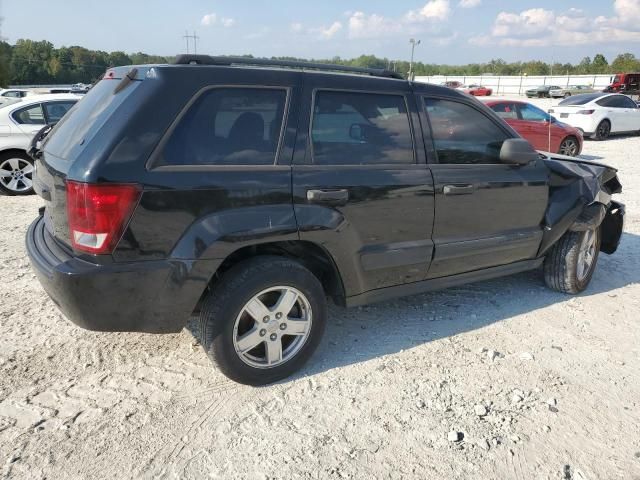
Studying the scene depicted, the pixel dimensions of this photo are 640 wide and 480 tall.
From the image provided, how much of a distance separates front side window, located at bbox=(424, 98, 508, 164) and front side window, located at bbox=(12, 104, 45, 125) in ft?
24.0

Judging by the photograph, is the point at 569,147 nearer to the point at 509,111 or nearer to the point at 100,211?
the point at 509,111

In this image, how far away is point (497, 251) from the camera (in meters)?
3.90

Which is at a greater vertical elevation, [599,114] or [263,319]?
[599,114]

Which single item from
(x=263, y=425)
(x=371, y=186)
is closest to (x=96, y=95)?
(x=371, y=186)

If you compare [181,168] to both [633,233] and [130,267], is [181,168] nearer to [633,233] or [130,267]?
[130,267]

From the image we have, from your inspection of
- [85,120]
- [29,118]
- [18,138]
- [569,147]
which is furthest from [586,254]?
Answer: [569,147]

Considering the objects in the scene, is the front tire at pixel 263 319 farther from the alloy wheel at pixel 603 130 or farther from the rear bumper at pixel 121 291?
the alloy wheel at pixel 603 130

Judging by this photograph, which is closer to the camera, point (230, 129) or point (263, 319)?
point (230, 129)

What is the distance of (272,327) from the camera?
2.98 meters

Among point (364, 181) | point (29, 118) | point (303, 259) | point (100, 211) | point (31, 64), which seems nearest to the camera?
point (100, 211)

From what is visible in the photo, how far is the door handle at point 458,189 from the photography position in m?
3.46

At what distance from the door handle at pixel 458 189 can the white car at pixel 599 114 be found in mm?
13929

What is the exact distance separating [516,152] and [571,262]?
134cm

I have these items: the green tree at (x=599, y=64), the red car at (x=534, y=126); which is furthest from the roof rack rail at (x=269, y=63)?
the green tree at (x=599, y=64)
